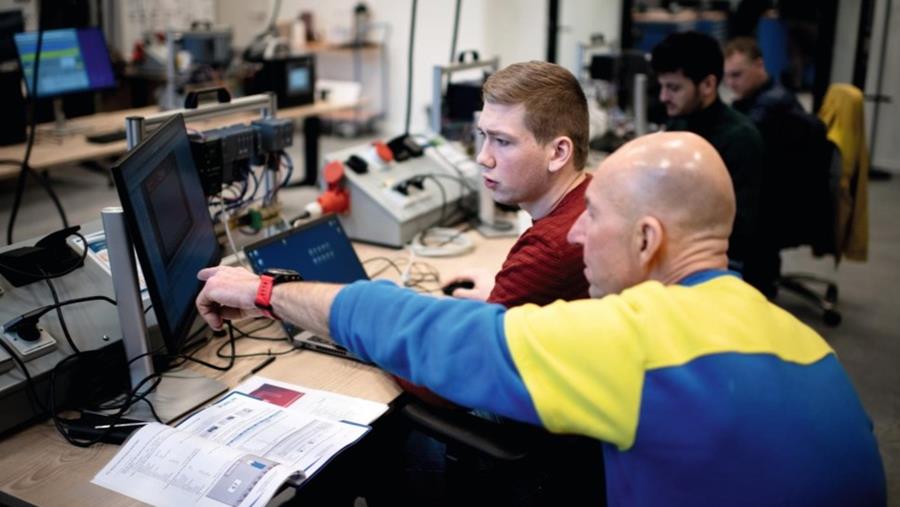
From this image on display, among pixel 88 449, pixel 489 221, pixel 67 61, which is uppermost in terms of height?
pixel 67 61

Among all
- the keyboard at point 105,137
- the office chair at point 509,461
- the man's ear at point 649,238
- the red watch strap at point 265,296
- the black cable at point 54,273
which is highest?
the man's ear at point 649,238

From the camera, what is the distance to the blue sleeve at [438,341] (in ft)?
3.53

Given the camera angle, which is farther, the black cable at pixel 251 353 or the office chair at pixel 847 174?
the office chair at pixel 847 174

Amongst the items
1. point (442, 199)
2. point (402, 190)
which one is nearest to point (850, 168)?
point (442, 199)

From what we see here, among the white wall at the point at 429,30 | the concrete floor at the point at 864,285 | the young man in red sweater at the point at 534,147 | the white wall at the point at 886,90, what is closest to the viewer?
→ the young man in red sweater at the point at 534,147

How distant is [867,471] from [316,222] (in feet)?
4.35

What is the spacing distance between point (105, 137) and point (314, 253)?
2.56 metres

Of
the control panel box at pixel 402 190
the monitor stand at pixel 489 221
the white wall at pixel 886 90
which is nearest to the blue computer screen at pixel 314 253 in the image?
the control panel box at pixel 402 190

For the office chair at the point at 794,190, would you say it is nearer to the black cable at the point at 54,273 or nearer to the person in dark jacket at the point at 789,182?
the person in dark jacket at the point at 789,182

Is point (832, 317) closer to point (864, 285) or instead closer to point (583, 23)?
point (864, 285)

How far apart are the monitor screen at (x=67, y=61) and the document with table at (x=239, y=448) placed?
10.5ft

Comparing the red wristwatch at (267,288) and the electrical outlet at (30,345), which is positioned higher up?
the red wristwatch at (267,288)

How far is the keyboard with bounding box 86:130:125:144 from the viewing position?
13.3 ft

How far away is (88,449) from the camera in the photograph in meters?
1.42
